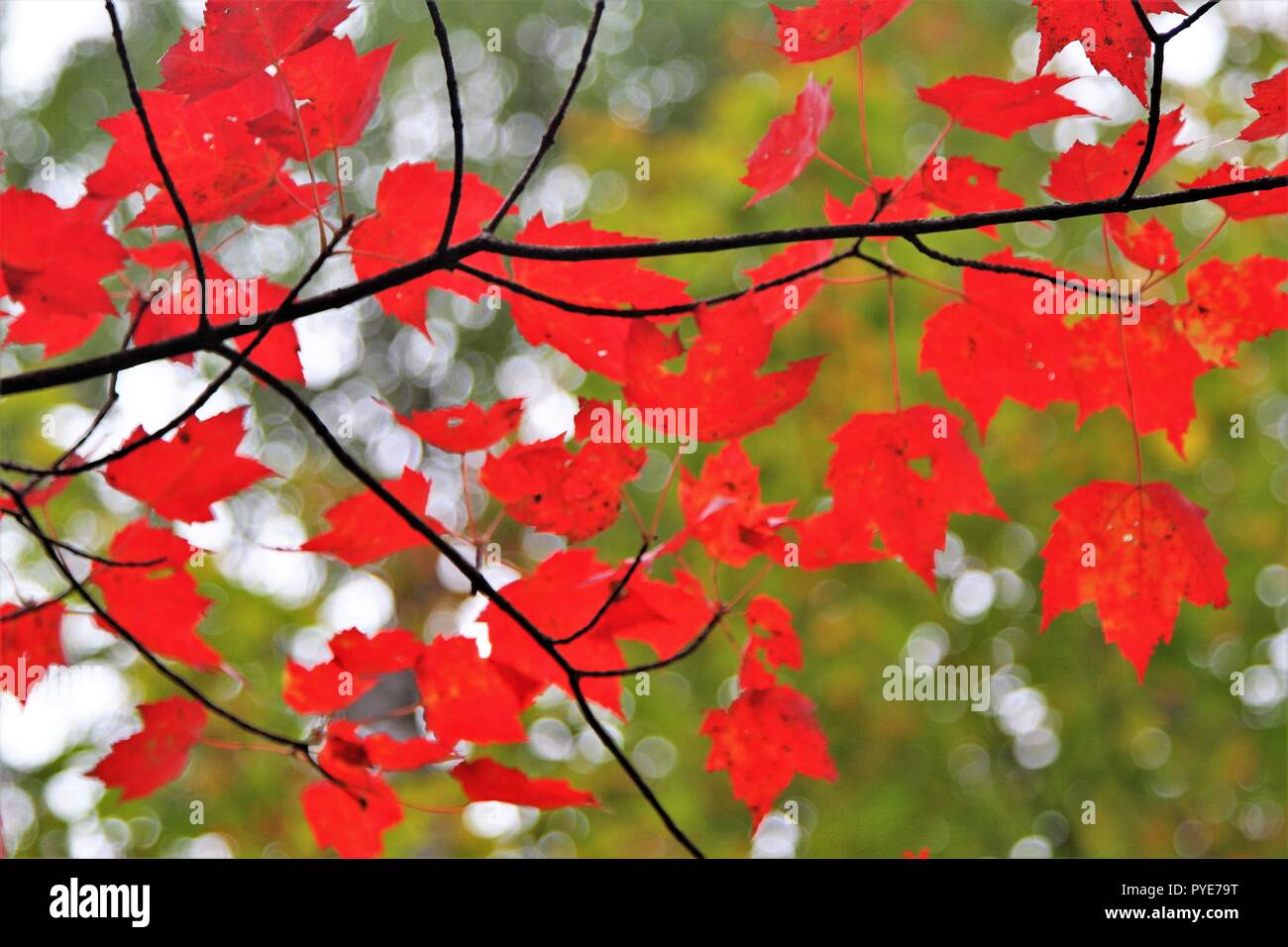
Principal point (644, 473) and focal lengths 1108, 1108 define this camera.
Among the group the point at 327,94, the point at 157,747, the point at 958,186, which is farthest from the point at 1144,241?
the point at 157,747

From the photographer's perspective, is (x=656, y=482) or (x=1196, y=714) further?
(x=656, y=482)

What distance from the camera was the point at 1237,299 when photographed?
41.7 inches

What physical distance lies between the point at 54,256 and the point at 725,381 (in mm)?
638

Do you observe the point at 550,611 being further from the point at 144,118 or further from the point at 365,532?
the point at 144,118

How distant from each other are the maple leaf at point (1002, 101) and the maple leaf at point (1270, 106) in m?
0.13

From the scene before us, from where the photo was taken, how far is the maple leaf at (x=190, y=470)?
3.59ft

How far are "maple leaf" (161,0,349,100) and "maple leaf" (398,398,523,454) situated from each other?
338 millimetres

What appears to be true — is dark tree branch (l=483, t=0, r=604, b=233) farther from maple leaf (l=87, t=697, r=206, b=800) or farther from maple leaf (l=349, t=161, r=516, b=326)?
maple leaf (l=87, t=697, r=206, b=800)

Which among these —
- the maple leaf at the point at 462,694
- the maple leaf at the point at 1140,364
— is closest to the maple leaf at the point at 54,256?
the maple leaf at the point at 462,694

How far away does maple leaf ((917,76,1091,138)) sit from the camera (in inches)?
37.3
